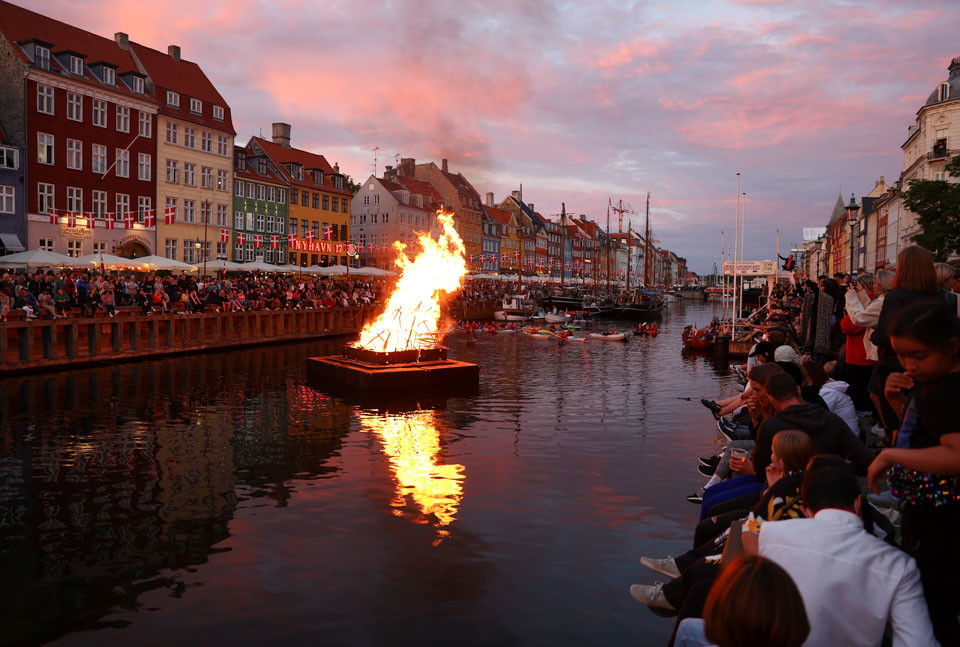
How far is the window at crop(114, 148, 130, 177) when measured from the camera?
50.2m

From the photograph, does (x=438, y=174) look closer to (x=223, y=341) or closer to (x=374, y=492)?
(x=223, y=341)

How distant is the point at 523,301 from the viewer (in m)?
70.0

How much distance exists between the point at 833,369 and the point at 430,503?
741 cm

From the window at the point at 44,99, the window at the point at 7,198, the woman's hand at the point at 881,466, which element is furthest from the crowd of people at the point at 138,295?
the woman's hand at the point at 881,466

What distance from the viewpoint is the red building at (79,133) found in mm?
43750

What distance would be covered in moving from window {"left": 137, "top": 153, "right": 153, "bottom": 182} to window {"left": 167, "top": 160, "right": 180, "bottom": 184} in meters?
1.69

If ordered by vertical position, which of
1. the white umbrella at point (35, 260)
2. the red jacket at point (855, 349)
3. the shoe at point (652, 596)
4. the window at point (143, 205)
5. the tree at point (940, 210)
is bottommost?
the shoe at point (652, 596)

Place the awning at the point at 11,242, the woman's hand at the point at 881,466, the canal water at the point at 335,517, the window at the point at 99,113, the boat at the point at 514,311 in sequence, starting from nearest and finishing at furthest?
1. the woman's hand at the point at 881,466
2. the canal water at the point at 335,517
3. the awning at the point at 11,242
4. the window at the point at 99,113
5. the boat at the point at 514,311

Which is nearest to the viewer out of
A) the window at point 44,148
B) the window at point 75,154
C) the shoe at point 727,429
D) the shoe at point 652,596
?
the shoe at point 652,596

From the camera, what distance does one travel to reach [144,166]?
52.6 meters

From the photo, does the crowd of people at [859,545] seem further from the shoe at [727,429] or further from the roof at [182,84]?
the roof at [182,84]

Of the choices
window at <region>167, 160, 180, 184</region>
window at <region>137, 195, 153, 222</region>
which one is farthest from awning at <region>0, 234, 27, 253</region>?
window at <region>167, 160, 180, 184</region>

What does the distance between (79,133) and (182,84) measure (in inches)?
491

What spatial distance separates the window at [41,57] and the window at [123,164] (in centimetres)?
687
